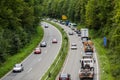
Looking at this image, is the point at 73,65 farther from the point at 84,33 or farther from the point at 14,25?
the point at 84,33

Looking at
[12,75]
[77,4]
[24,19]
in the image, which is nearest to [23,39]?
[24,19]

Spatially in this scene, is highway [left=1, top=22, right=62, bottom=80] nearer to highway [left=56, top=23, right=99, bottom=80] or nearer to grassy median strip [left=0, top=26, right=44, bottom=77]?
grassy median strip [left=0, top=26, right=44, bottom=77]

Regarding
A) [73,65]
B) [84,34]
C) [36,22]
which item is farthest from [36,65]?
[36,22]

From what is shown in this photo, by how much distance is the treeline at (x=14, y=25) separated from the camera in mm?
45906

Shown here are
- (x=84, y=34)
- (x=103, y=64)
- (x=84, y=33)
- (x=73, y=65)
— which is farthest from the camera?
(x=84, y=34)

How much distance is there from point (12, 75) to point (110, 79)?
55.5 ft

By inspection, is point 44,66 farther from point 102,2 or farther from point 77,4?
point 77,4

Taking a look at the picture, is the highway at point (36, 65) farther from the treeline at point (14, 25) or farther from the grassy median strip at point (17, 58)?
the treeline at point (14, 25)

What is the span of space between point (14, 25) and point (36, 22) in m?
74.1

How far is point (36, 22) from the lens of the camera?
124 meters

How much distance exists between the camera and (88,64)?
63344 mm

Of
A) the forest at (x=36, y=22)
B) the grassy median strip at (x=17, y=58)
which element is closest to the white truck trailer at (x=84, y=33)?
the forest at (x=36, y=22)

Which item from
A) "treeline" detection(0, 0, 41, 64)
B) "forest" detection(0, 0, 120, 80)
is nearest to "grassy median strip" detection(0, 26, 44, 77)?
"treeline" detection(0, 0, 41, 64)

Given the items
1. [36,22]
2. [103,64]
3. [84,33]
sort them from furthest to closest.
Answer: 1. [36,22]
2. [84,33]
3. [103,64]
